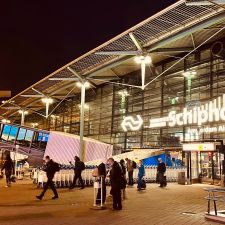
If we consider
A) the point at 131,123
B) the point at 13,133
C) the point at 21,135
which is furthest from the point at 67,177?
the point at 131,123

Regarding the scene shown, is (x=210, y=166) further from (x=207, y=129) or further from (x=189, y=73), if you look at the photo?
(x=189, y=73)

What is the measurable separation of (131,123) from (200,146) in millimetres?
9868

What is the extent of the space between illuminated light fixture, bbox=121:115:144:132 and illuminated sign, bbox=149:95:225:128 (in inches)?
87.9

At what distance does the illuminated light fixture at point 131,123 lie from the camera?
3123cm

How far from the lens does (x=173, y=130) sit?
27.8 meters

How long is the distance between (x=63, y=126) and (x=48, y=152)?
15544mm

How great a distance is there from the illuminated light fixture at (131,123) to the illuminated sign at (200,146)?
770 cm

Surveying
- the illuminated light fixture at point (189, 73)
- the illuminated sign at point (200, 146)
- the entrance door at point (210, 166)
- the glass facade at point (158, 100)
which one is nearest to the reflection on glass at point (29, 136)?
the glass facade at point (158, 100)

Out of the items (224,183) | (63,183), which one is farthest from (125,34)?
(224,183)

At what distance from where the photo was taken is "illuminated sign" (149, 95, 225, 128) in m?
23.8

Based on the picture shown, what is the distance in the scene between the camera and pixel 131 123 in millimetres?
31859

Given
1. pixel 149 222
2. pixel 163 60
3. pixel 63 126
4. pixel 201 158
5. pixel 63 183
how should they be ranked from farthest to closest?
pixel 63 126, pixel 163 60, pixel 201 158, pixel 63 183, pixel 149 222

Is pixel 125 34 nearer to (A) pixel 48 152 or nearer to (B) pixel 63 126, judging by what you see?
(A) pixel 48 152

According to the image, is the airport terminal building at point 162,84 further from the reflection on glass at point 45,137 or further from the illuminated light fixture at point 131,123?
the reflection on glass at point 45,137
